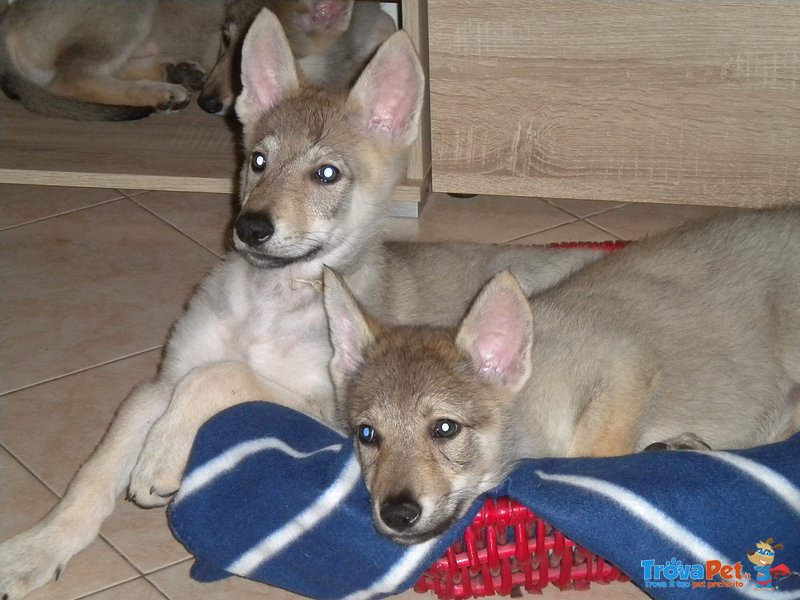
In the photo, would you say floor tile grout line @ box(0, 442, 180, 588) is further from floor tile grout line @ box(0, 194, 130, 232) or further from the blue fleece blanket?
floor tile grout line @ box(0, 194, 130, 232)

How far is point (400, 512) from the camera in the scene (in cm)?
205

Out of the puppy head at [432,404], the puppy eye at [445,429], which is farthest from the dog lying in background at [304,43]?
the puppy eye at [445,429]

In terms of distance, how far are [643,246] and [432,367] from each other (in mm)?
848

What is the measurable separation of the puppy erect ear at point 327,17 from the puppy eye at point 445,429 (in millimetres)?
2412

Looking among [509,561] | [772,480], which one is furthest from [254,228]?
[772,480]

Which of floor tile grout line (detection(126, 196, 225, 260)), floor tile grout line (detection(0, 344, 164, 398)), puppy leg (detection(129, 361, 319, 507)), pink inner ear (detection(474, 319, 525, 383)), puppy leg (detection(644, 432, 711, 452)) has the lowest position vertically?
floor tile grout line (detection(0, 344, 164, 398))

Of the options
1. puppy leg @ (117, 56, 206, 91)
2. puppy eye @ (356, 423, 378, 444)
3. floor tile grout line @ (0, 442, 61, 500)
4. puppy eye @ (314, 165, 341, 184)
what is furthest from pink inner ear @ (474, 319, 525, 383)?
puppy leg @ (117, 56, 206, 91)

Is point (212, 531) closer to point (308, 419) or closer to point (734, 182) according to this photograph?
point (308, 419)

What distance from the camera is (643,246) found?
9.38 feet

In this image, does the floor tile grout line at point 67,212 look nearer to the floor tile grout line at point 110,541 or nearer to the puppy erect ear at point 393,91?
the floor tile grout line at point 110,541

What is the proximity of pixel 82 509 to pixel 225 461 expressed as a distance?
44 cm

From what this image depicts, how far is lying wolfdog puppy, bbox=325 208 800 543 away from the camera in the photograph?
2217mm

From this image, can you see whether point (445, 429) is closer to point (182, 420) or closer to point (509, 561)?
point (509, 561)

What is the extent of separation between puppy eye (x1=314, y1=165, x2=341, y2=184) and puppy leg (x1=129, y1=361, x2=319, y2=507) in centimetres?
50
